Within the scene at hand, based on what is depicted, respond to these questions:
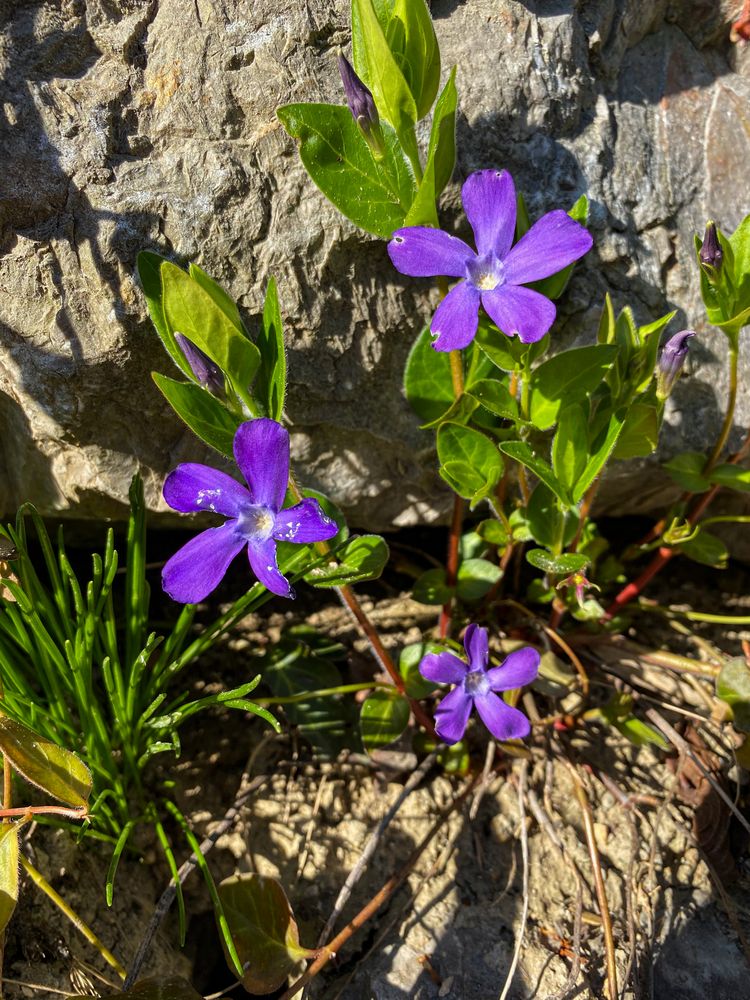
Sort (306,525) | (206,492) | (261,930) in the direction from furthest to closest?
(261,930) → (206,492) → (306,525)

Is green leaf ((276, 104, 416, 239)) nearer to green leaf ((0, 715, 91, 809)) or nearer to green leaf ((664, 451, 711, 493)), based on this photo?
green leaf ((664, 451, 711, 493))

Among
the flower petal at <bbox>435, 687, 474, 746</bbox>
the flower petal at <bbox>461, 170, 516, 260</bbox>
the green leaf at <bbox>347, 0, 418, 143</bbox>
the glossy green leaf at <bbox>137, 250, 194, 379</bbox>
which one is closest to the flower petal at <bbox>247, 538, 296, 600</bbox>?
the glossy green leaf at <bbox>137, 250, 194, 379</bbox>

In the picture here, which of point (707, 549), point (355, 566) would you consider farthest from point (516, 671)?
point (707, 549)

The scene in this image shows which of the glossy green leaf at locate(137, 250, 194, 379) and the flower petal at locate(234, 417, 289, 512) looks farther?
the glossy green leaf at locate(137, 250, 194, 379)

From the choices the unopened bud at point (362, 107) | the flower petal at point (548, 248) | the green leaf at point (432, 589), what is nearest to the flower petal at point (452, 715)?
the green leaf at point (432, 589)

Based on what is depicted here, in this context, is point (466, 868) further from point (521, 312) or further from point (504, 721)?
point (521, 312)

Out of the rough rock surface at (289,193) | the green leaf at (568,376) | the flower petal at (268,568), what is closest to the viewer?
the flower petal at (268,568)

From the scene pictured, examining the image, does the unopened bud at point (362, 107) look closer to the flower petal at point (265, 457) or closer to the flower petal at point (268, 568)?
the flower petal at point (265, 457)
